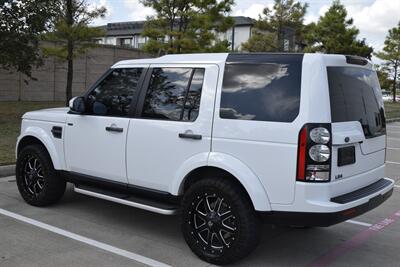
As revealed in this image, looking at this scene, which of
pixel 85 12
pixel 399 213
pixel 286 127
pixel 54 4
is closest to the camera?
pixel 286 127

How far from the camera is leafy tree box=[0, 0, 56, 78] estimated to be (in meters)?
14.2

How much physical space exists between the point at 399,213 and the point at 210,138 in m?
3.53

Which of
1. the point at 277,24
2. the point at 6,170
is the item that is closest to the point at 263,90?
the point at 6,170

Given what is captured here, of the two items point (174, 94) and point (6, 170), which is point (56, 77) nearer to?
point (6, 170)

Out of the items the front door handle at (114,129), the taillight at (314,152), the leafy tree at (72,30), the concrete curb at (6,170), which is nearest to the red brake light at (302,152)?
the taillight at (314,152)

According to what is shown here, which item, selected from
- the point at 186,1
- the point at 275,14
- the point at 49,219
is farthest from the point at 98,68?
the point at 49,219

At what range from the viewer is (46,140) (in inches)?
236

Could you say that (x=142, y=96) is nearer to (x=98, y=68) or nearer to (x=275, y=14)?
(x=98, y=68)

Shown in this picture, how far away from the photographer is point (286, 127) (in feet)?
13.2

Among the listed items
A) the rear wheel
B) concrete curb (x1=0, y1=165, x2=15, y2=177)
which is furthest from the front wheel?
concrete curb (x1=0, y1=165, x2=15, y2=177)

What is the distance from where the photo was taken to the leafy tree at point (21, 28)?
14180 mm

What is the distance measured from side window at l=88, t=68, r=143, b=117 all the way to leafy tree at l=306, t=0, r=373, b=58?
31.1 metres

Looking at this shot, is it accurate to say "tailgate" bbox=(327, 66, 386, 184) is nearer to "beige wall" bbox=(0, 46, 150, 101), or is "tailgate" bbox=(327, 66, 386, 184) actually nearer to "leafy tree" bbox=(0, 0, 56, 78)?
"leafy tree" bbox=(0, 0, 56, 78)

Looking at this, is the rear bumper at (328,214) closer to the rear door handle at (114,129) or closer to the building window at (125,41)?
the rear door handle at (114,129)
